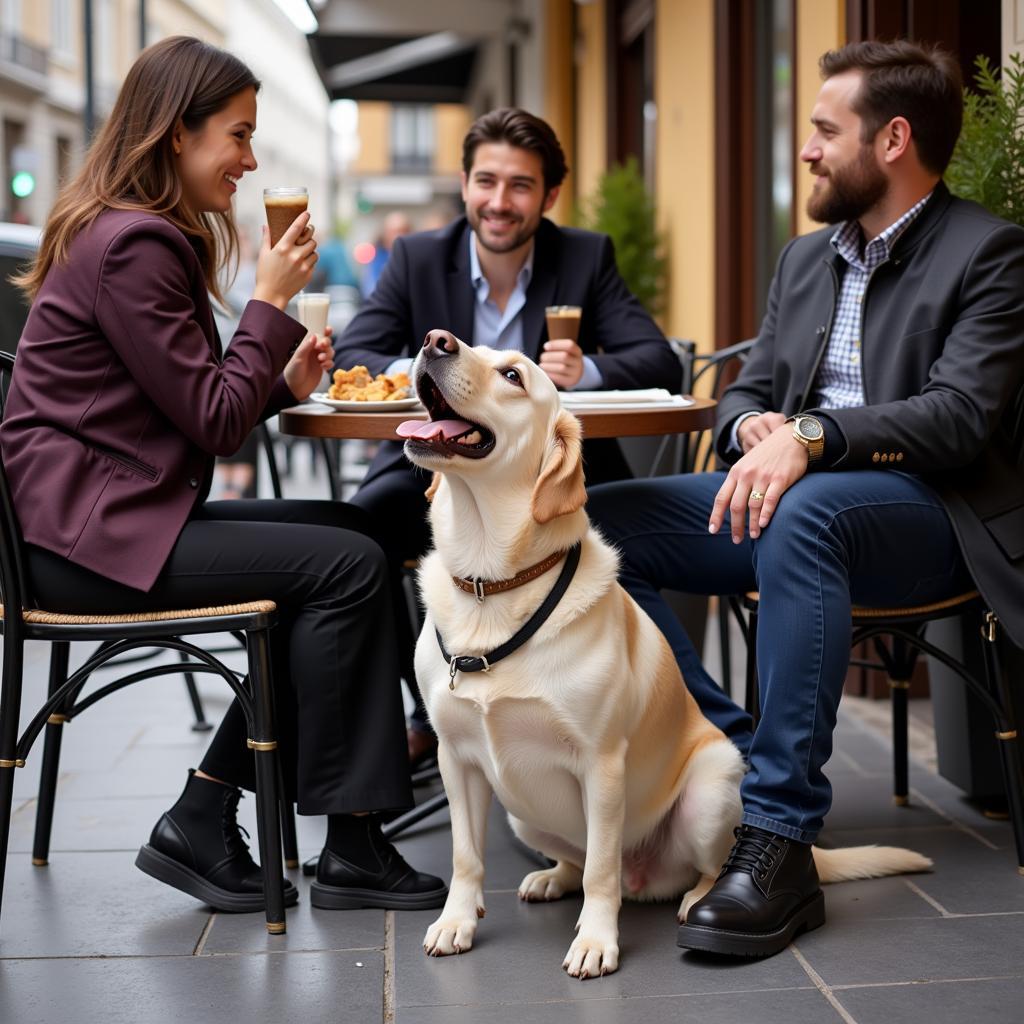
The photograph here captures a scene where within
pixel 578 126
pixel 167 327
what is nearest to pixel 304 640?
pixel 167 327

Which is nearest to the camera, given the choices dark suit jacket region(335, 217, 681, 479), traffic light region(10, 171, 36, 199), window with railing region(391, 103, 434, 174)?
dark suit jacket region(335, 217, 681, 479)

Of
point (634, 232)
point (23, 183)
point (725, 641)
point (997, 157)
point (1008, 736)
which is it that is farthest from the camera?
point (23, 183)

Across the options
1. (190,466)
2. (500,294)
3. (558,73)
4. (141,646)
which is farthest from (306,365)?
(558,73)

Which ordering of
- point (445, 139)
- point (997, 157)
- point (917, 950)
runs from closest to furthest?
point (917, 950) < point (997, 157) < point (445, 139)

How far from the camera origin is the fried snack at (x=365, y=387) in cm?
312

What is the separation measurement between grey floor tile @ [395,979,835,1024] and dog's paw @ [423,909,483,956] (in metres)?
0.22

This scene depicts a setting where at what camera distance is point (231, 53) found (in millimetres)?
2854

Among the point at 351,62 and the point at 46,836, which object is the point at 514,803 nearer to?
the point at 46,836

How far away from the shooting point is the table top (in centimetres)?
287

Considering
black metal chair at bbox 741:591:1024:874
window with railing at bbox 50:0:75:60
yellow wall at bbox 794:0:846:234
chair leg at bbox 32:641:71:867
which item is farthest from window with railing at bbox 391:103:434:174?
black metal chair at bbox 741:591:1024:874

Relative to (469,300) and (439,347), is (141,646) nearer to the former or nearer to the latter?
(439,347)

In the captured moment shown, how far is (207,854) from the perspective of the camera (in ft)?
9.48

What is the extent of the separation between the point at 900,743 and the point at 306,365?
1810mm

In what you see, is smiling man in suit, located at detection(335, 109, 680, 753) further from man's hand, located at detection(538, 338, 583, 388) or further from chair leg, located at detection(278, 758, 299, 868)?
chair leg, located at detection(278, 758, 299, 868)
